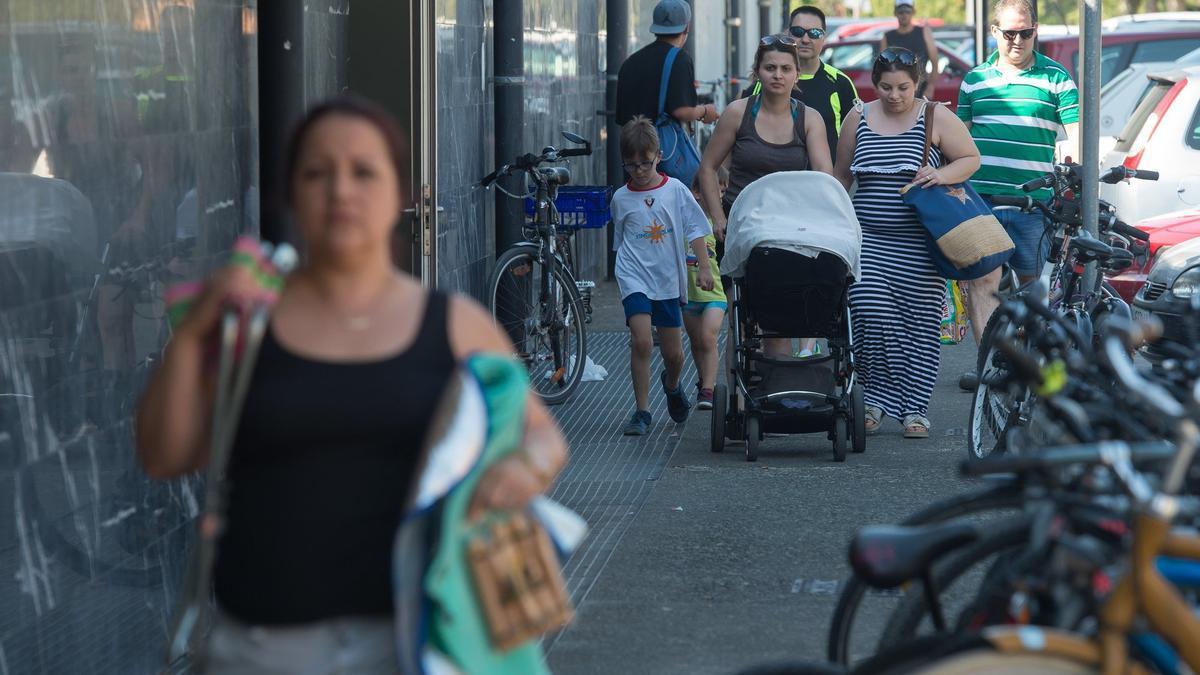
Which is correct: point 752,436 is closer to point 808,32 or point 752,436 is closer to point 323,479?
point 808,32

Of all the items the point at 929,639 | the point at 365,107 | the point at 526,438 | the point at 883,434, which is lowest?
the point at 883,434

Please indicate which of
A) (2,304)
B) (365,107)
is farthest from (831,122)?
(365,107)

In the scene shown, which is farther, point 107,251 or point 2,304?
point 107,251

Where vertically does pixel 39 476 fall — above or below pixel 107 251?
→ below

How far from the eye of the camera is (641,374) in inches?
369

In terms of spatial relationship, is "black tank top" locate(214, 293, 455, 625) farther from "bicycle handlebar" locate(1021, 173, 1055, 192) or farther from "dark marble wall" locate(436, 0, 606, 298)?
"bicycle handlebar" locate(1021, 173, 1055, 192)

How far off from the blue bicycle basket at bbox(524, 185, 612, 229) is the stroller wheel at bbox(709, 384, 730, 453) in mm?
2230

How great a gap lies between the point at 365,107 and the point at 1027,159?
7397 mm

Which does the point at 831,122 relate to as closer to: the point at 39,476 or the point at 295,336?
the point at 39,476

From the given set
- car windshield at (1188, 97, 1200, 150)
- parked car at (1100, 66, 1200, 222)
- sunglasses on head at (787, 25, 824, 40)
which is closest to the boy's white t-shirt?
sunglasses on head at (787, 25, 824, 40)

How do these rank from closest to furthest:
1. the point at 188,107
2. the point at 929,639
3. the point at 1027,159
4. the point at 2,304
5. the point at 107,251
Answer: the point at 929,639
the point at 2,304
the point at 107,251
the point at 188,107
the point at 1027,159

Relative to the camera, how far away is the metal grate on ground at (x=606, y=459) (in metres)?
7.12

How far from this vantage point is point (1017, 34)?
1010 centimetres

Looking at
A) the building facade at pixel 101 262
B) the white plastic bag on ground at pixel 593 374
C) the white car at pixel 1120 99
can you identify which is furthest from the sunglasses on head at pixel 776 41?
the white car at pixel 1120 99
